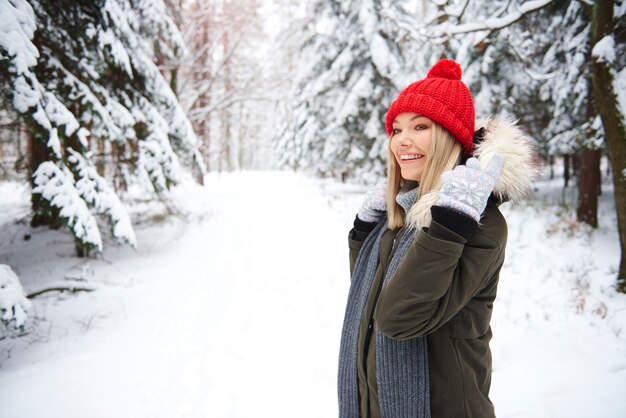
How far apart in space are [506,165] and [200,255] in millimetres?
7189

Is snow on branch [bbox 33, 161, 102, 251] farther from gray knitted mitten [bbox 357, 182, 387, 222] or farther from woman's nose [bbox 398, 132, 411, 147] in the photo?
woman's nose [bbox 398, 132, 411, 147]

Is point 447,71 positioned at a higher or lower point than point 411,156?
higher

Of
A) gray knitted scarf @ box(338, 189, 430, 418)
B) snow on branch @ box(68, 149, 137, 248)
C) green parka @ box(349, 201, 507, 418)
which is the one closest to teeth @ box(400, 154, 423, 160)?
gray knitted scarf @ box(338, 189, 430, 418)

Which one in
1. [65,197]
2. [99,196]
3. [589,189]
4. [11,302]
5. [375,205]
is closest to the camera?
[375,205]

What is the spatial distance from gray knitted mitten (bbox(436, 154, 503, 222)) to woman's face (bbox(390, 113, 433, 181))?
0.30 meters

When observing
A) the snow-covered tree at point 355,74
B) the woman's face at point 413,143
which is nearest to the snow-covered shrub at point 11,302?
the woman's face at point 413,143

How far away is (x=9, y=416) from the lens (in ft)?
10.0

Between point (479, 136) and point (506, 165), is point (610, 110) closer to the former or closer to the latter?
point (479, 136)

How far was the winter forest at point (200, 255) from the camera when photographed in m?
3.41

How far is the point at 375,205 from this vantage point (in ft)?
6.77

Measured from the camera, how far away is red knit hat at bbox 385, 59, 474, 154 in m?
1.60

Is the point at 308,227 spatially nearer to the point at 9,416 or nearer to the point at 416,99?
the point at 9,416

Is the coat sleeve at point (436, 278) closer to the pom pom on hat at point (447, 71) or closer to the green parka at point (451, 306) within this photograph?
the green parka at point (451, 306)

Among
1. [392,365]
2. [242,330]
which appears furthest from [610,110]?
[242,330]
